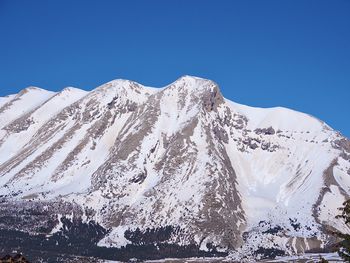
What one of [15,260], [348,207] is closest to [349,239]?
[348,207]

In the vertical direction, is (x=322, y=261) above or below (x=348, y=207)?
below

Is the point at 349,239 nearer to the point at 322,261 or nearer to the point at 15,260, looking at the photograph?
the point at 322,261

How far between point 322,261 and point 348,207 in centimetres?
432

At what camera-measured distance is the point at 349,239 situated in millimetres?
44750

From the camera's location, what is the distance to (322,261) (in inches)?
1713

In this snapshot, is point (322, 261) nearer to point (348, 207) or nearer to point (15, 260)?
point (348, 207)

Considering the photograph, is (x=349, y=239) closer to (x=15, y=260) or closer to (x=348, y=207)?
(x=348, y=207)

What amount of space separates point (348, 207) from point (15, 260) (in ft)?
77.6

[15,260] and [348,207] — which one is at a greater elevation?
[348,207]

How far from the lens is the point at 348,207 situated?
44.7 metres

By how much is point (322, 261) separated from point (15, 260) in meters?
21.2

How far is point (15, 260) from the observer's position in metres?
43.7

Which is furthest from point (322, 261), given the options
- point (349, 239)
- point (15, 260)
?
point (15, 260)

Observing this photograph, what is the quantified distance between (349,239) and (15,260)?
23.5m
